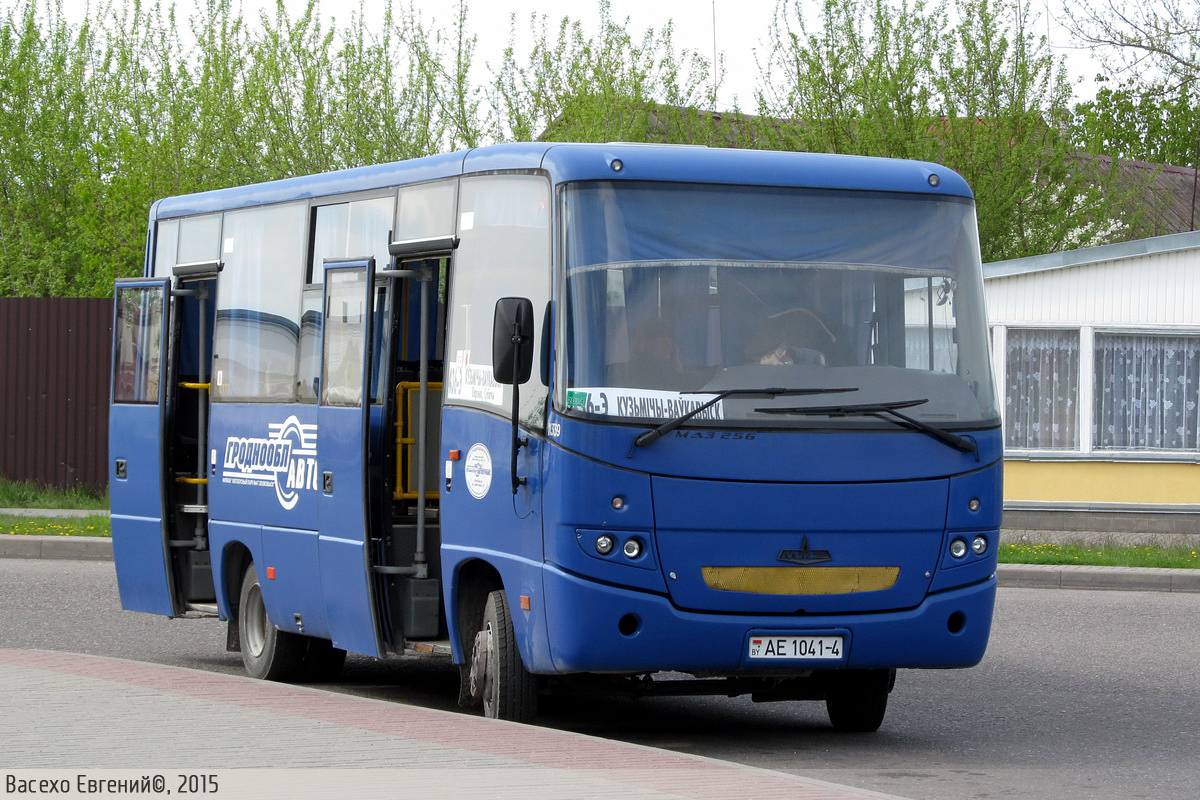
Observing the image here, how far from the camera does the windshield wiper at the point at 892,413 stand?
8688 millimetres

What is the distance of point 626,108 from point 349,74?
192 inches

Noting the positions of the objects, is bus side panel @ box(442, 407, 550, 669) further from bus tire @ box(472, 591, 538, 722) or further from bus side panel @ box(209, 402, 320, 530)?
bus side panel @ box(209, 402, 320, 530)

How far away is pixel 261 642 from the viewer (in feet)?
38.5

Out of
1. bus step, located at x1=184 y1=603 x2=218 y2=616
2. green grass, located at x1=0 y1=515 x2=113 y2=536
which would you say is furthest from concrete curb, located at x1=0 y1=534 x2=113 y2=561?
bus step, located at x1=184 y1=603 x2=218 y2=616

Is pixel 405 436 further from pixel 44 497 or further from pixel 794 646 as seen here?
pixel 44 497

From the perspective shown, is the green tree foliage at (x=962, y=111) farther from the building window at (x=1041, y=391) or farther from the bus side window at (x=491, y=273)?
the bus side window at (x=491, y=273)

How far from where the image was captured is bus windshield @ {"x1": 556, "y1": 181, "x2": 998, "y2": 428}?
855 cm

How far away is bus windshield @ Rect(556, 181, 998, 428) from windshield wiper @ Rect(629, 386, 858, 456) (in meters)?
0.02

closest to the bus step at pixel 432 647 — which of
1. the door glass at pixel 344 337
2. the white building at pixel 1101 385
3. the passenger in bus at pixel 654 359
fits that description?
the door glass at pixel 344 337

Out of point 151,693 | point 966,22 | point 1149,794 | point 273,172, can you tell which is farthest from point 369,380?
point 273,172

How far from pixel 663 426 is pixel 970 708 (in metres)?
3.29

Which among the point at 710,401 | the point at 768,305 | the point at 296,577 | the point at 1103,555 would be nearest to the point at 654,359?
the point at 710,401

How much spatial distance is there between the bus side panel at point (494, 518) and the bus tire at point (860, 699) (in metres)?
1.91

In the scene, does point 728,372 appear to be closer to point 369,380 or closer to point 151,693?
point 369,380
